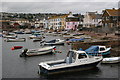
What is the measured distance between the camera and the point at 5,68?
27328mm

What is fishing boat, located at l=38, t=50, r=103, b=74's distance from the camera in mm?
22969

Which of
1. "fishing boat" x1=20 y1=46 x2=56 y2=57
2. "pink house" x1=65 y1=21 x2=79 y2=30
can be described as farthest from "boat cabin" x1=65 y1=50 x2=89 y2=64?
"pink house" x1=65 y1=21 x2=79 y2=30

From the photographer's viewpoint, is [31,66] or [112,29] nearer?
[31,66]

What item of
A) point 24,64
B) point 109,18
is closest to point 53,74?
point 24,64

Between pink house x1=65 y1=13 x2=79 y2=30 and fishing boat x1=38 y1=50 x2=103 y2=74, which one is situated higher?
pink house x1=65 y1=13 x2=79 y2=30

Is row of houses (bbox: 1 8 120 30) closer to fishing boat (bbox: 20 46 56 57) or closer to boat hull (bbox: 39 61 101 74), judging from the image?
fishing boat (bbox: 20 46 56 57)

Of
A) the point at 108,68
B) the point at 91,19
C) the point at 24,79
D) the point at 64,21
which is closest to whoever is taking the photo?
the point at 24,79

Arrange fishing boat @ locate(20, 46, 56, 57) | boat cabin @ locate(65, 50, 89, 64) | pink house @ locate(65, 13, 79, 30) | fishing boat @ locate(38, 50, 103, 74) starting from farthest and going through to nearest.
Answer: pink house @ locate(65, 13, 79, 30) < fishing boat @ locate(20, 46, 56, 57) < boat cabin @ locate(65, 50, 89, 64) < fishing boat @ locate(38, 50, 103, 74)

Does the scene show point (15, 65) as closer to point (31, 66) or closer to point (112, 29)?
point (31, 66)

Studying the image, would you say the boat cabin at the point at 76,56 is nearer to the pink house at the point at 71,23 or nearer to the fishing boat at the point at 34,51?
the fishing boat at the point at 34,51

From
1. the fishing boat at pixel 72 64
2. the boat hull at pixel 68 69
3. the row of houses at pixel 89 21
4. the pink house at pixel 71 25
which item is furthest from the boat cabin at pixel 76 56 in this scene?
the pink house at pixel 71 25

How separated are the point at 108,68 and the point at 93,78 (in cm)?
451

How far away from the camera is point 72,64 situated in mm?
23688

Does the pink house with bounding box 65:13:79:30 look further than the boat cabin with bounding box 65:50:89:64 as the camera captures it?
Yes
